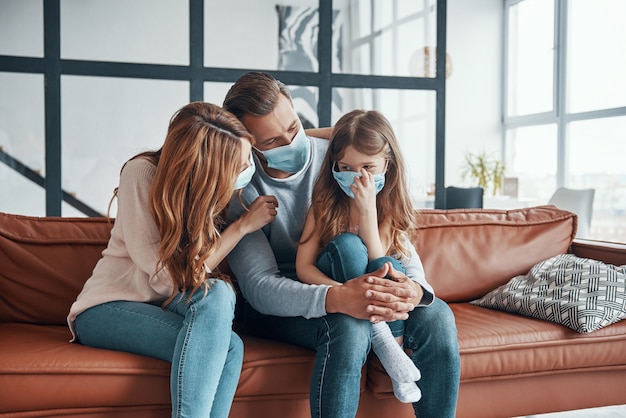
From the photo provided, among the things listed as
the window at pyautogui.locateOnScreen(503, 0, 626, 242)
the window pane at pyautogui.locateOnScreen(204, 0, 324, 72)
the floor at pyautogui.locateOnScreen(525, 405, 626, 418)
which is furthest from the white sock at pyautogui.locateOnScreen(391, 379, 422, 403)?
the window at pyautogui.locateOnScreen(503, 0, 626, 242)

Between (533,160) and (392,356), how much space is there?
253 inches

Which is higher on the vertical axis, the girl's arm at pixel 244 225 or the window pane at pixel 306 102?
the window pane at pixel 306 102

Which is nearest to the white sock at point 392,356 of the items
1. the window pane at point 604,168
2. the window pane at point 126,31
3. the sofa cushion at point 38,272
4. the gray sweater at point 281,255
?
the gray sweater at point 281,255

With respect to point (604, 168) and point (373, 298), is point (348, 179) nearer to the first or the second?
point (373, 298)

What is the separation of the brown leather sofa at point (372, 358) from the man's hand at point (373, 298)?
187mm

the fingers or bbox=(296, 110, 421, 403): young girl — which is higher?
bbox=(296, 110, 421, 403): young girl

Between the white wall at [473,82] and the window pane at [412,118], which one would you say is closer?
the window pane at [412,118]

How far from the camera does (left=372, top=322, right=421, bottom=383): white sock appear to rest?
5.64 ft

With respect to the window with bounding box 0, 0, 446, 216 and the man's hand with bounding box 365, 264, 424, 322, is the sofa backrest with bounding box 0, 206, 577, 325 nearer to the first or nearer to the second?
the man's hand with bounding box 365, 264, 424, 322

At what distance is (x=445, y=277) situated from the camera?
2414 millimetres

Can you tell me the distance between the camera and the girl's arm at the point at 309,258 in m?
1.86

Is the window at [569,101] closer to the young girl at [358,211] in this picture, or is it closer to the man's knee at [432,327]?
the young girl at [358,211]

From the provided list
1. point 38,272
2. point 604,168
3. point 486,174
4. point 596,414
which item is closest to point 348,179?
point 38,272

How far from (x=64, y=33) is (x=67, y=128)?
0.60 metres
